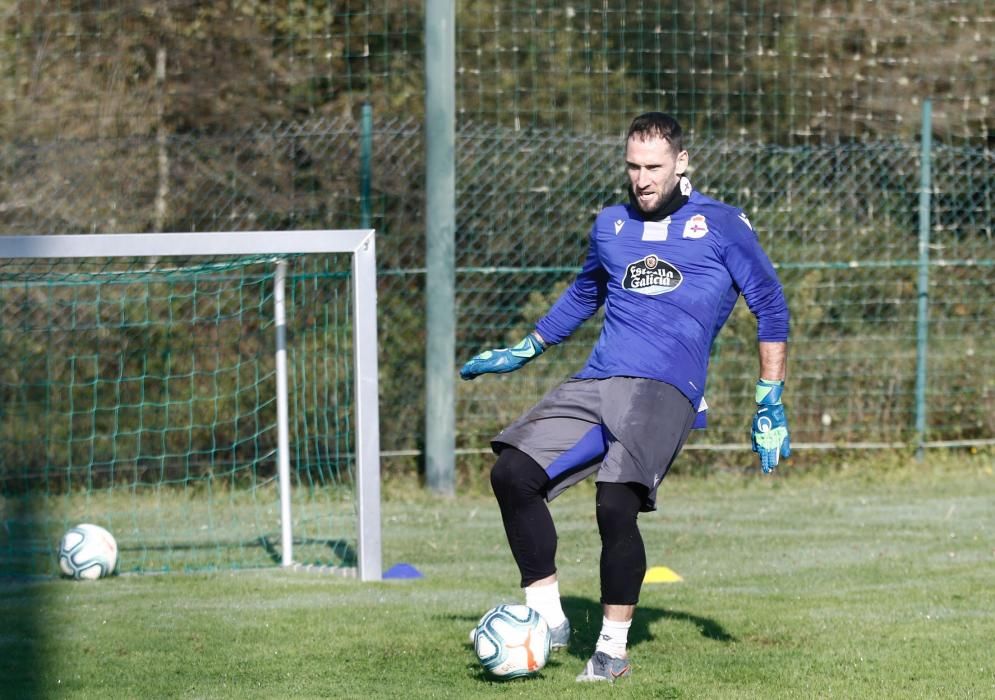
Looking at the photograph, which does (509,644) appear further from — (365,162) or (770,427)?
(365,162)

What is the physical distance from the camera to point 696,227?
507cm

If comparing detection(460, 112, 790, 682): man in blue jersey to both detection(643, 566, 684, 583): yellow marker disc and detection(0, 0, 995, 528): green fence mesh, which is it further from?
detection(0, 0, 995, 528): green fence mesh

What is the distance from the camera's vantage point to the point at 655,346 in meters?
5.05

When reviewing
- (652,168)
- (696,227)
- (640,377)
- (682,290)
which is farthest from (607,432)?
(652,168)

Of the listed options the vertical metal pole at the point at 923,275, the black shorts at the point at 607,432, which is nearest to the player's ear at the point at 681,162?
the black shorts at the point at 607,432

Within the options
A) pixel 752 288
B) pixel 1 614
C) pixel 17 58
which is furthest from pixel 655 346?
pixel 17 58

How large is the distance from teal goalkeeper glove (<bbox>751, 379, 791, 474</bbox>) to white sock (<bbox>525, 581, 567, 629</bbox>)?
3.03ft

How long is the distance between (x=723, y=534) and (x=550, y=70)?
4772 mm

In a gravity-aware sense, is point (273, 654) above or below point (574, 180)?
below

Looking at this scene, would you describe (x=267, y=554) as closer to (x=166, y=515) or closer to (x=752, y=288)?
(x=166, y=515)

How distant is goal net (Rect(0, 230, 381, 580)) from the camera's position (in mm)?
9156

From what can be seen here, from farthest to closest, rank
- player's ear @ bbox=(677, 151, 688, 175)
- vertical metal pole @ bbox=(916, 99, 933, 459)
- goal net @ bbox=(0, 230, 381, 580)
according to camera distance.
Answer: vertical metal pole @ bbox=(916, 99, 933, 459), goal net @ bbox=(0, 230, 381, 580), player's ear @ bbox=(677, 151, 688, 175)

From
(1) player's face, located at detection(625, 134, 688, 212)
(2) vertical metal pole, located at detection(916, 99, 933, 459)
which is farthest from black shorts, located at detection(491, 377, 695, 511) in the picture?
(2) vertical metal pole, located at detection(916, 99, 933, 459)

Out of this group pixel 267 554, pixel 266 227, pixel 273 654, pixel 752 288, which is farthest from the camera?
pixel 266 227
